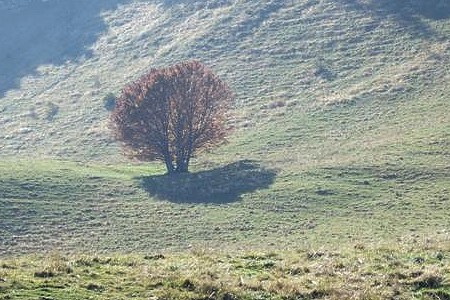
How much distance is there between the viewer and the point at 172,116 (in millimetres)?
58844

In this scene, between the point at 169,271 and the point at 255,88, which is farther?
the point at 255,88

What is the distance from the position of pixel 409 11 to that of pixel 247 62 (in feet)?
69.6

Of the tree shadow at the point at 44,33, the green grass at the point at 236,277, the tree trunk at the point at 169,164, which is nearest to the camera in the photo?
the green grass at the point at 236,277

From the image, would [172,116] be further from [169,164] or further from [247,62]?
[247,62]

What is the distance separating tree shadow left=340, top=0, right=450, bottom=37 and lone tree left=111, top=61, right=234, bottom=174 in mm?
35318

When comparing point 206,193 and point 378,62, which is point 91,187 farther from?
point 378,62

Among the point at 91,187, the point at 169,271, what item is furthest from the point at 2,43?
the point at 169,271

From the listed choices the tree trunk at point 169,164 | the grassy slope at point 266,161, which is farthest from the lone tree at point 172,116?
the grassy slope at point 266,161

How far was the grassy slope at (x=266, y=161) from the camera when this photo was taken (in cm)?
2009

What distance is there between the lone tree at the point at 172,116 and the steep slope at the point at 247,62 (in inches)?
273

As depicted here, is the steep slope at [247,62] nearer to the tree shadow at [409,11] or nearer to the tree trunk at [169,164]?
the tree shadow at [409,11]

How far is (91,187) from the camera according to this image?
5225 cm

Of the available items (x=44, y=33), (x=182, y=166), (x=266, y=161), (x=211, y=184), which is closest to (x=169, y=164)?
(x=182, y=166)

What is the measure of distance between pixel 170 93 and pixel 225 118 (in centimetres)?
597
